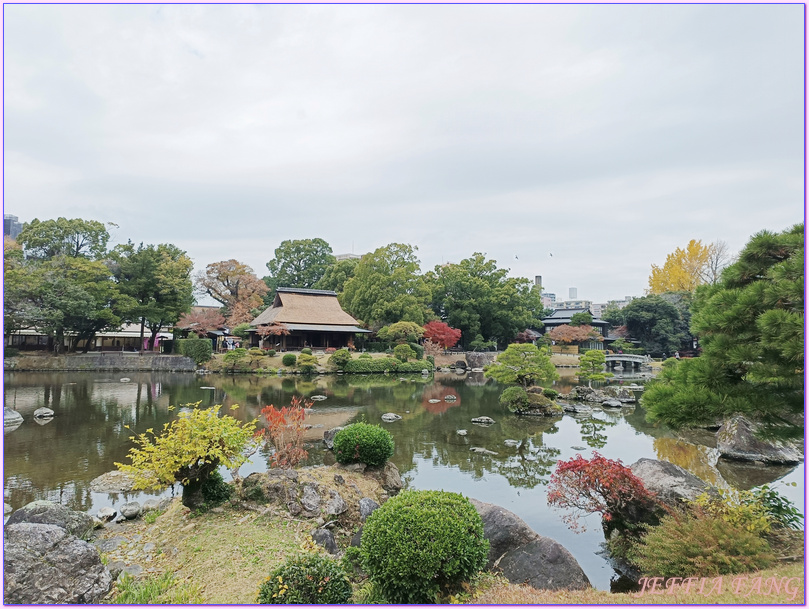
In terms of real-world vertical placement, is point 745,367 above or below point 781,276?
below

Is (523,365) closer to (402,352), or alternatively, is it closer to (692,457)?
(692,457)

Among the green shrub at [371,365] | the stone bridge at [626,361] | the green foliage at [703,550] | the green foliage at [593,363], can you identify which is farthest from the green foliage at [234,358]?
the green foliage at [703,550]

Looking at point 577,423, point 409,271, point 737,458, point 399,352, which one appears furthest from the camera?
point 409,271

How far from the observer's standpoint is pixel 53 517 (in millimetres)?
5105

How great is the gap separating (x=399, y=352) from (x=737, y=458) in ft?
67.9

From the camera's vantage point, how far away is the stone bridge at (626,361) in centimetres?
3109

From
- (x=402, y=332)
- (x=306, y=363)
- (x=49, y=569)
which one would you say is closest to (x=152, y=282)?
(x=306, y=363)

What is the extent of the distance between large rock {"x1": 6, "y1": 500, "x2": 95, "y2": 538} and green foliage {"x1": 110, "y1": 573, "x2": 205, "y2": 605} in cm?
134

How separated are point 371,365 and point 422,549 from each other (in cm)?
2413

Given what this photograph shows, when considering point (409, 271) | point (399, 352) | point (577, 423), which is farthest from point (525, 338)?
point (577, 423)

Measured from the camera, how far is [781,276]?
143 inches

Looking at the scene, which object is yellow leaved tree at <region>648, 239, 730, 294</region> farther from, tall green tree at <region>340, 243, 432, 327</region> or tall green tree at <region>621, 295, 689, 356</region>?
tall green tree at <region>340, 243, 432, 327</region>

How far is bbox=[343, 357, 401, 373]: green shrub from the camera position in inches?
1071

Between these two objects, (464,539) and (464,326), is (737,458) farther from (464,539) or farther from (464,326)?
(464,326)
